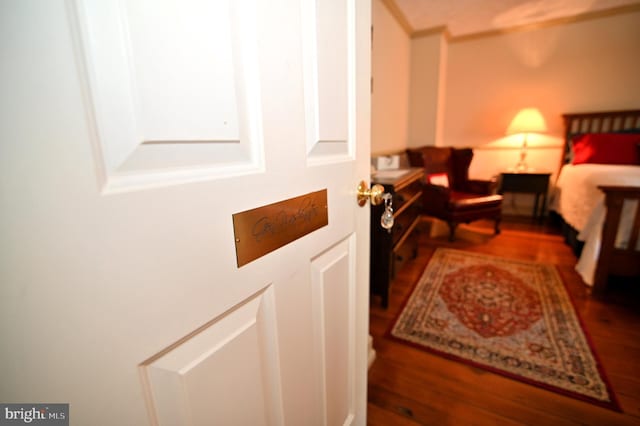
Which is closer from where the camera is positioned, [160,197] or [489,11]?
[160,197]

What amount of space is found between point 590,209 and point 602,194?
0.16m

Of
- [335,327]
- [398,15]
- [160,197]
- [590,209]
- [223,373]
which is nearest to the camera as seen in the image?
[160,197]

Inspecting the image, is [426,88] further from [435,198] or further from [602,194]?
[602,194]

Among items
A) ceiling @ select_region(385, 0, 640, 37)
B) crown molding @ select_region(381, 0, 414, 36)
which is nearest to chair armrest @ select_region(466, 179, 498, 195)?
ceiling @ select_region(385, 0, 640, 37)

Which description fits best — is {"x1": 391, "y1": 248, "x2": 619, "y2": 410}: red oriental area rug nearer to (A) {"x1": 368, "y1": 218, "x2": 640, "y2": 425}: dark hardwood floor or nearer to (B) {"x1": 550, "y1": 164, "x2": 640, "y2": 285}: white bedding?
(A) {"x1": 368, "y1": 218, "x2": 640, "y2": 425}: dark hardwood floor

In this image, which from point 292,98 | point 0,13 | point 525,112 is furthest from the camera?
point 525,112

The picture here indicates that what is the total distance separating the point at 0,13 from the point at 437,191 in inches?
117

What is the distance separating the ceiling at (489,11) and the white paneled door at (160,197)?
283 centimetres

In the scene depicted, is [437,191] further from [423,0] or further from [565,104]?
[565,104]

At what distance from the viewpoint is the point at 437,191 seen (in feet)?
9.21

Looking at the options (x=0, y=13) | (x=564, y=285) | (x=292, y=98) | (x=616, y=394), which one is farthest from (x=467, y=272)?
(x=0, y=13)

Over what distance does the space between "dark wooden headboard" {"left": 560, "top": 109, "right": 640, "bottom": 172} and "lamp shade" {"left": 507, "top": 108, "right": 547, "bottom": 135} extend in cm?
26

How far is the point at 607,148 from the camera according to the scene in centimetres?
277

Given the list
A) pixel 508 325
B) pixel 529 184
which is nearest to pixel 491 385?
pixel 508 325
